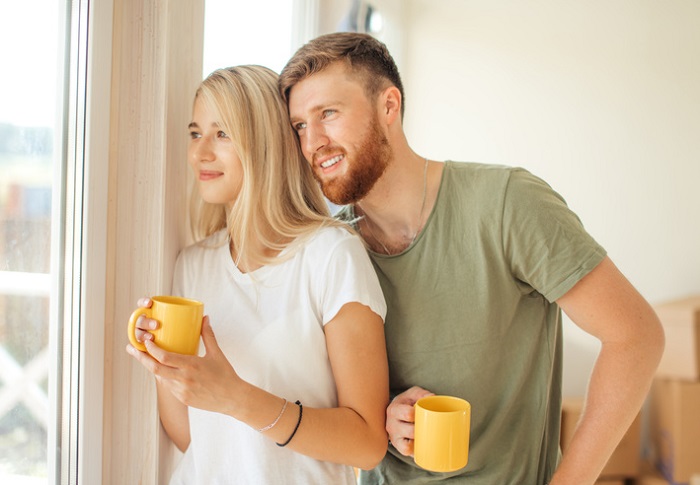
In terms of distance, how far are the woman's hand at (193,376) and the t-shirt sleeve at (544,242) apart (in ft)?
1.81

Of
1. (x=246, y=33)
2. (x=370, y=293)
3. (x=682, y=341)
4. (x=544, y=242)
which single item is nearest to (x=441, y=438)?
(x=370, y=293)

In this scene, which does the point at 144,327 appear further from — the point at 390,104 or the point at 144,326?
the point at 390,104

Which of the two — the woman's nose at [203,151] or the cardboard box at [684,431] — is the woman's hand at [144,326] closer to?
the woman's nose at [203,151]

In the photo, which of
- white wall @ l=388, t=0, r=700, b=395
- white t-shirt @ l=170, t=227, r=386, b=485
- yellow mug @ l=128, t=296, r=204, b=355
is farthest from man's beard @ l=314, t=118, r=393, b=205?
white wall @ l=388, t=0, r=700, b=395

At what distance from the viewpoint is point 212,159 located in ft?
3.65

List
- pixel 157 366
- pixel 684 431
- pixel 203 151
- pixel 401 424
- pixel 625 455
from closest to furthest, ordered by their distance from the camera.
Answer: pixel 157 366
pixel 401 424
pixel 203 151
pixel 684 431
pixel 625 455

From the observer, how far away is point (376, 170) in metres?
1.21

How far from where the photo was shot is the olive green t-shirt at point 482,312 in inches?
44.2

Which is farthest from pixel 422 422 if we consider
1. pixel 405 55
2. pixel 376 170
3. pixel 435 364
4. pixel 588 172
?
pixel 405 55

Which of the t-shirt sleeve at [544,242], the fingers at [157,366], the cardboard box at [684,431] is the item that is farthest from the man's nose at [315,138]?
the cardboard box at [684,431]

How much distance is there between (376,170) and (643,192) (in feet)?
6.32

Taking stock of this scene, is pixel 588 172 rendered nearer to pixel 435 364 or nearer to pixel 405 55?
pixel 405 55

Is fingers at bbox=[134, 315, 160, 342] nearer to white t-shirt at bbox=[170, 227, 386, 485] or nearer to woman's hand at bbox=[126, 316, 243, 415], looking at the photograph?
woman's hand at bbox=[126, 316, 243, 415]

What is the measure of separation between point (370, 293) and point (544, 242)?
1.07 ft
